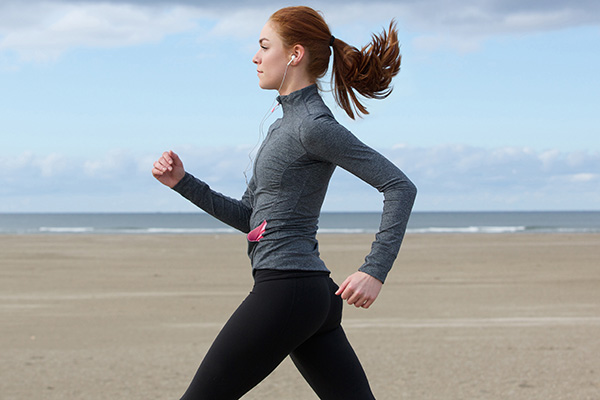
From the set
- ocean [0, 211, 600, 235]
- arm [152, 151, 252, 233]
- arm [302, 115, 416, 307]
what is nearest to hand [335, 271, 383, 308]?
arm [302, 115, 416, 307]

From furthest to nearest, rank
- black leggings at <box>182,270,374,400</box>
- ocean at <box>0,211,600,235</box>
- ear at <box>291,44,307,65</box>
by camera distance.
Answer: ocean at <box>0,211,600,235</box> < ear at <box>291,44,307,65</box> < black leggings at <box>182,270,374,400</box>

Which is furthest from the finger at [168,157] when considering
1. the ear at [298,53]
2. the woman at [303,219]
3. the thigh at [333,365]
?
the thigh at [333,365]

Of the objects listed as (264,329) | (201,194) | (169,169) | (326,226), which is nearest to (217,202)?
(201,194)

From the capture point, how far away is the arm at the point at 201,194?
2609 mm

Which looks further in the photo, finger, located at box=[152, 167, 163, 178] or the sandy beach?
the sandy beach

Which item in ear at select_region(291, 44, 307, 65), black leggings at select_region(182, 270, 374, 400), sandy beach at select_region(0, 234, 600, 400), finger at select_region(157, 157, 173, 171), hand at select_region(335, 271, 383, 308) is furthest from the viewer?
sandy beach at select_region(0, 234, 600, 400)

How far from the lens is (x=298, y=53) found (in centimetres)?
242

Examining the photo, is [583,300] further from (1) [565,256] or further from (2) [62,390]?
(1) [565,256]

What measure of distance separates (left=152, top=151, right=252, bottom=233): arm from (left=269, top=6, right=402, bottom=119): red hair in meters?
0.53

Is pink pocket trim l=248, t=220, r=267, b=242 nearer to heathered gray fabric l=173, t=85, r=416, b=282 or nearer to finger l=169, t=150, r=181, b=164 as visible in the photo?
heathered gray fabric l=173, t=85, r=416, b=282

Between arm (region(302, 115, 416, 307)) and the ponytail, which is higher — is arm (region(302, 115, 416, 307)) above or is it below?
below

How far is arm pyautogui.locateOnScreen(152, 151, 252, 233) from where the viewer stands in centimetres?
261

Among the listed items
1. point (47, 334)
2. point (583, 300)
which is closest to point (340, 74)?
point (47, 334)

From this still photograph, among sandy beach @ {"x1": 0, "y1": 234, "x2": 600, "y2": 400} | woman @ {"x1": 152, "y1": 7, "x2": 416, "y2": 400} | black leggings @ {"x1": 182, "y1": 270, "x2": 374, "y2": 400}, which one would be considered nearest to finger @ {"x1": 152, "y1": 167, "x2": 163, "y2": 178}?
woman @ {"x1": 152, "y1": 7, "x2": 416, "y2": 400}
